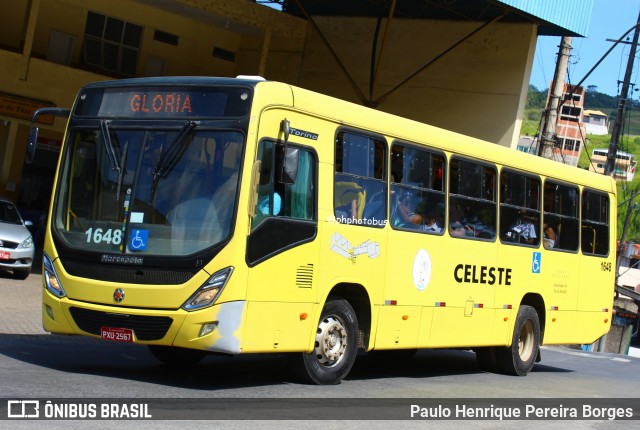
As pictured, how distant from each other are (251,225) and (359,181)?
2011 mm

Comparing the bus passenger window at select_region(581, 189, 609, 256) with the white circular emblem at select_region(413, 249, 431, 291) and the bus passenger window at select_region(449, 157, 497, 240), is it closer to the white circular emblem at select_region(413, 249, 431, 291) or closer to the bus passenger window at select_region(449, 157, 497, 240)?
the bus passenger window at select_region(449, 157, 497, 240)

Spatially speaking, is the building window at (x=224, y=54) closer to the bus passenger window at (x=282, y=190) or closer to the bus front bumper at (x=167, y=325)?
the bus passenger window at (x=282, y=190)

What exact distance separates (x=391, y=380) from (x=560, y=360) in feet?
34.3

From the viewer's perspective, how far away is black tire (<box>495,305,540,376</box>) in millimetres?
15367

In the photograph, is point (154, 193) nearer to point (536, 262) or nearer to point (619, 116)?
point (536, 262)

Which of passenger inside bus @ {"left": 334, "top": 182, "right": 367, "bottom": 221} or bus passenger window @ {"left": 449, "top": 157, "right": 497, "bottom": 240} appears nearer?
passenger inside bus @ {"left": 334, "top": 182, "right": 367, "bottom": 221}

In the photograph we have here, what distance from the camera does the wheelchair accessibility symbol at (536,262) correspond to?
15484 mm

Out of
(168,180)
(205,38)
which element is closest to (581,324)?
(168,180)

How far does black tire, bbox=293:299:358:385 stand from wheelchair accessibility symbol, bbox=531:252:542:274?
4804 millimetres

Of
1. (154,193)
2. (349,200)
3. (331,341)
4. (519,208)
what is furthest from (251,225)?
(519,208)

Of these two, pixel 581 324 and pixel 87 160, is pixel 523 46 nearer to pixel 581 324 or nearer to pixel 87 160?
pixel 581 324

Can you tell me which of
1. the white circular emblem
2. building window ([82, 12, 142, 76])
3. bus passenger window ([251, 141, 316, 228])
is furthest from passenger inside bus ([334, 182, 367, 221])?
building window ([82, 12, 142, 76])

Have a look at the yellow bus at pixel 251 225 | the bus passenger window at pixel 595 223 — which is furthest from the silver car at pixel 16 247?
the bus passenger window at pixel 595 223

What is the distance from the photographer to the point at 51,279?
1059 cm
